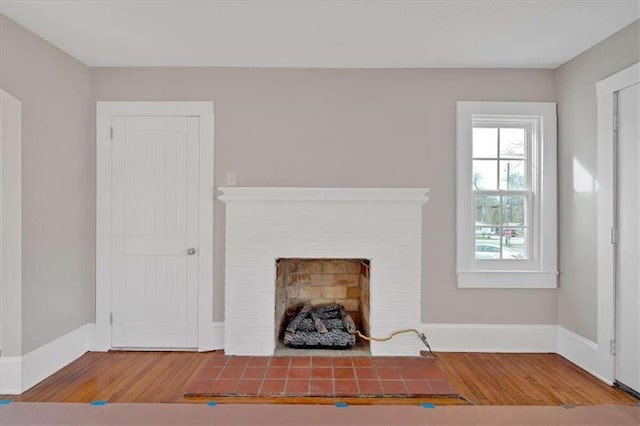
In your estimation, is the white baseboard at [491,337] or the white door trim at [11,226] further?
the white baseboard at [491,337]

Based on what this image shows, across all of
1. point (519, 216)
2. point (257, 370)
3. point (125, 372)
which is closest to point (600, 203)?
point (519, 216)

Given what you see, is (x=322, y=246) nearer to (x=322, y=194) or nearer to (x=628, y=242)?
(x=322, y=194)

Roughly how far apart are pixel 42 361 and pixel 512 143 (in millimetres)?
4123

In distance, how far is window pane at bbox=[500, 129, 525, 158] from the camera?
3.75 m

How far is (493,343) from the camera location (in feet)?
12.0

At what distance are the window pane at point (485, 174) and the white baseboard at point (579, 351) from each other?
1356mm

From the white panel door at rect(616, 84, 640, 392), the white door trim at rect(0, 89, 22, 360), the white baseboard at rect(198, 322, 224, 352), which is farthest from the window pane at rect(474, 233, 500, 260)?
the white door trim at rect(0, 89, 22, 360)

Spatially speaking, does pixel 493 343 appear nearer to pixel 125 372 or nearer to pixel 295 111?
pixel 295 111

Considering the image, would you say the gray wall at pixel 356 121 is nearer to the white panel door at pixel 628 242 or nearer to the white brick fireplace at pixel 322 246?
the white brick fireplace at pixel 322 246

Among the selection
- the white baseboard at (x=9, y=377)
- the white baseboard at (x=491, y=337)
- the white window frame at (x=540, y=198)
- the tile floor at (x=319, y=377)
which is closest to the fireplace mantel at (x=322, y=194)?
the white window frame at (x=540, y=198)

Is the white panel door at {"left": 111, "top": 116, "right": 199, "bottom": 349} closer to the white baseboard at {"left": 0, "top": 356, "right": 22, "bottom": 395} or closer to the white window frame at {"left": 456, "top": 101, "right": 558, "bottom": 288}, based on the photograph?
the white baseboard at {"left": 0, "top": 356, "right": 22, "bottom": 395}

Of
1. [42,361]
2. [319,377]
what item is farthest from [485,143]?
[42,361]

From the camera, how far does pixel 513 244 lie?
3.74m

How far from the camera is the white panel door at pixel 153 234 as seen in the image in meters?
3.64
